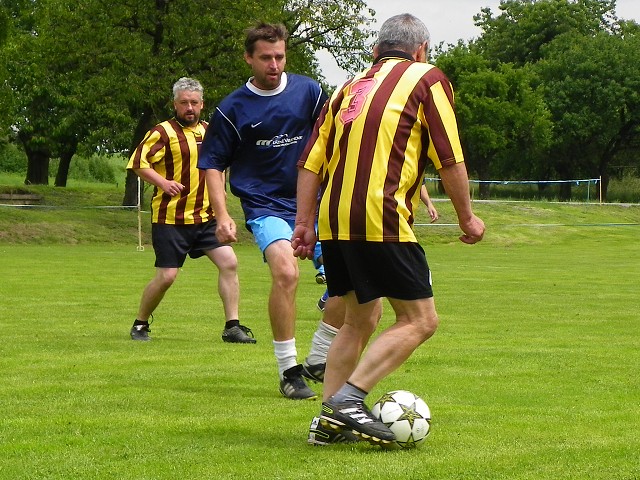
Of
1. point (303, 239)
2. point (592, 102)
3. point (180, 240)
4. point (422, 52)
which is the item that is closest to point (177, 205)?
point (180, 240)

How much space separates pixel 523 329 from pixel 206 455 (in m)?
6.51

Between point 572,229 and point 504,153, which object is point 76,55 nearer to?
point 572,229

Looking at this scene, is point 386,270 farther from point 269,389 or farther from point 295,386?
point 269,389

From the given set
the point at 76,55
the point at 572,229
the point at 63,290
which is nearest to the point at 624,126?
the point at 572,229

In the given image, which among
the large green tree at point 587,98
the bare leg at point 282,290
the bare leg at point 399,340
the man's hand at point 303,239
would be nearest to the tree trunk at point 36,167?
the large green tree at point 587,98

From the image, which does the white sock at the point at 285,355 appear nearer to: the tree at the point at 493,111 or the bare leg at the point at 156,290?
the bare leg at the point at 156,290

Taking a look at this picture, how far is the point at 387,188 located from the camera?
5.24 metres

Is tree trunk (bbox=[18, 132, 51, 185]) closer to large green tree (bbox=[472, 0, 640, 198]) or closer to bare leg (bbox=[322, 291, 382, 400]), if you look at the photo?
large green tree (bbox=[472, 0, 640, 198])

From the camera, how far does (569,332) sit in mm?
10859

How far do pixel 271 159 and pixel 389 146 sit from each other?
2324 millimetres

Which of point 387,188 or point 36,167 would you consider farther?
point 36,167

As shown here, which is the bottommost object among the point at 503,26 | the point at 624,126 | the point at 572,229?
the point at 572,229

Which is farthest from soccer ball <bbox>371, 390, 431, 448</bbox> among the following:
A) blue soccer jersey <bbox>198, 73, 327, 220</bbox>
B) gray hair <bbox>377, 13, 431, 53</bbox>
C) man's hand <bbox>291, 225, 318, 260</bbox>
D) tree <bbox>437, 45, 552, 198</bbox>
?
tree <bbox>437, 45, 552, 198</bbox>

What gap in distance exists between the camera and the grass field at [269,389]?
16.1ft
